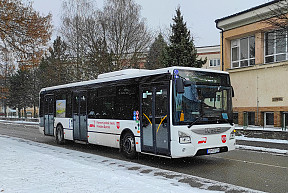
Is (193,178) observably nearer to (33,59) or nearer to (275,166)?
(275,166)

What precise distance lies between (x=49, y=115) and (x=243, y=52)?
587 inches

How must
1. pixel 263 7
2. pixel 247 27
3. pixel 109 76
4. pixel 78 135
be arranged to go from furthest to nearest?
pixel 247 27
pixel 263 7
pixel 78 135
pixel 109 76

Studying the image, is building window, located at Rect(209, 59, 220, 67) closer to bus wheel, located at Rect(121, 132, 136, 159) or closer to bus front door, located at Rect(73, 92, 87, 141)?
bus front door, located at Rect(73, 92, 87, 141)

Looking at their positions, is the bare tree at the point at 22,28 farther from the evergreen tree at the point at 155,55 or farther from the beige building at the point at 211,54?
the beige building at the point at 211,54

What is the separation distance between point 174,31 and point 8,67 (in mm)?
13075

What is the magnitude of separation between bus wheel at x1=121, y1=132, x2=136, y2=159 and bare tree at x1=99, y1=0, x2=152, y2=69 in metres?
18.3

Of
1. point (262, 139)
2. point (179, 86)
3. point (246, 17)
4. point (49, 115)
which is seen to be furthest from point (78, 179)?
point (246, 17)

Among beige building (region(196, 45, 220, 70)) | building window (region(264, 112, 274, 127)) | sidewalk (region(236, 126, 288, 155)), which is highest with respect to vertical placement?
beige building (region(196, 45, 220, 70))

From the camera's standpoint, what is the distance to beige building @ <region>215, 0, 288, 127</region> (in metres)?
19.9

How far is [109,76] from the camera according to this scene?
1285cm

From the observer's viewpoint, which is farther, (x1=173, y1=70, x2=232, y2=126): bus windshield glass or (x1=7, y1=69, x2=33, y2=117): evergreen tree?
(x1=7, y1=69, x2=33, y2=117): evergreen tree

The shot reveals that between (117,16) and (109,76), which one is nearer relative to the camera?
(109,76)

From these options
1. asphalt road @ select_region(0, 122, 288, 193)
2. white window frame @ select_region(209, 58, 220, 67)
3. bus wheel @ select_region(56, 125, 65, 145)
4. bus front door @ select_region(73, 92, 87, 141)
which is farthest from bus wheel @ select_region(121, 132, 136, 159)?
white window frame @ select_region(209, 58, 220, 67)

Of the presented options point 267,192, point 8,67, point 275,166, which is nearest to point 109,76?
point 8,67
